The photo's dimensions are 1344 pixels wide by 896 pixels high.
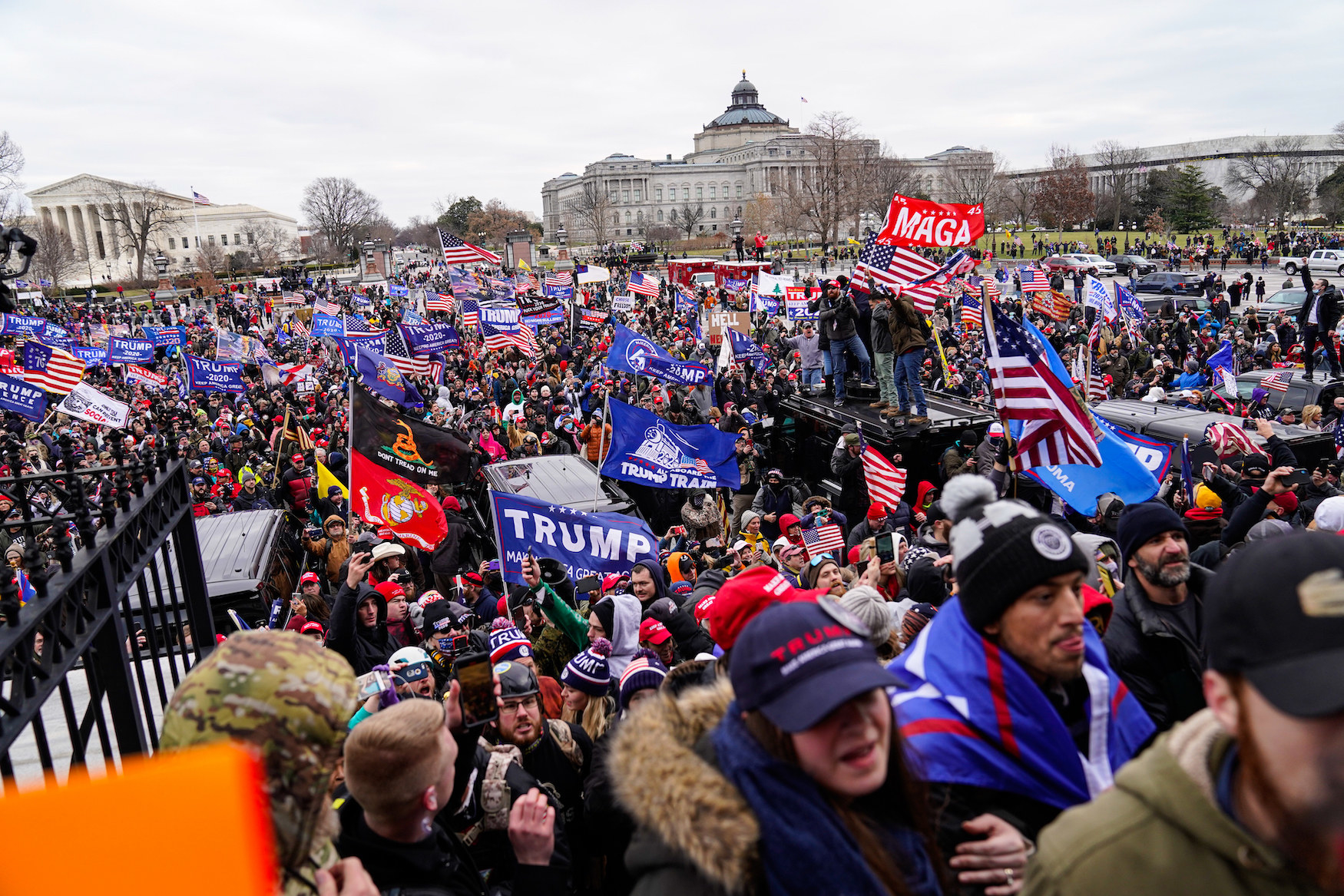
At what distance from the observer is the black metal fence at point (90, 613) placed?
2.48 metres

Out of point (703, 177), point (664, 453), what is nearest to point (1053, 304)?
point (664, 453)

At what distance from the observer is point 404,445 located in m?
9.00

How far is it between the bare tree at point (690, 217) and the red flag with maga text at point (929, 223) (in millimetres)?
114324

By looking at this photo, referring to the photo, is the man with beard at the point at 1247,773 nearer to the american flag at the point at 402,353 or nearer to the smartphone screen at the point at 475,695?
the smartphone screen at the point at 475,695

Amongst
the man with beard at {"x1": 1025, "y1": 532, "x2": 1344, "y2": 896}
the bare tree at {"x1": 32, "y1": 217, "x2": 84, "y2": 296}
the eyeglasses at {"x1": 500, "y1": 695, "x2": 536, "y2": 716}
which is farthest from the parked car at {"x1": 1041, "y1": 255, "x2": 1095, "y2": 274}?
the bare tree at {"x1": 32, "y1": 217, "x2": 84, "y2": 296}

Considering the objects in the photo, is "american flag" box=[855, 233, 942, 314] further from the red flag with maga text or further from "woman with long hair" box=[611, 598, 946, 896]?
"woman with long hair" box=[611, 598, 946, 896]

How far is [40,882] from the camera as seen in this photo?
1.07 metres

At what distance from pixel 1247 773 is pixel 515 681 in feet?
9.40

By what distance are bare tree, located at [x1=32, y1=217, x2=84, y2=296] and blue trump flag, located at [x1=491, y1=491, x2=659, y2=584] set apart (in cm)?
7435

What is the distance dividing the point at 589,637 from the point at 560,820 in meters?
1.86

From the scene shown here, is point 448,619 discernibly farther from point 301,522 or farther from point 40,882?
point 301,522

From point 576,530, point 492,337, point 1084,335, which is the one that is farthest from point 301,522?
point 1084,335

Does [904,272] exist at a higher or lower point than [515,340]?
higher

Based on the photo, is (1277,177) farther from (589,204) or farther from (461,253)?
(589,204)
